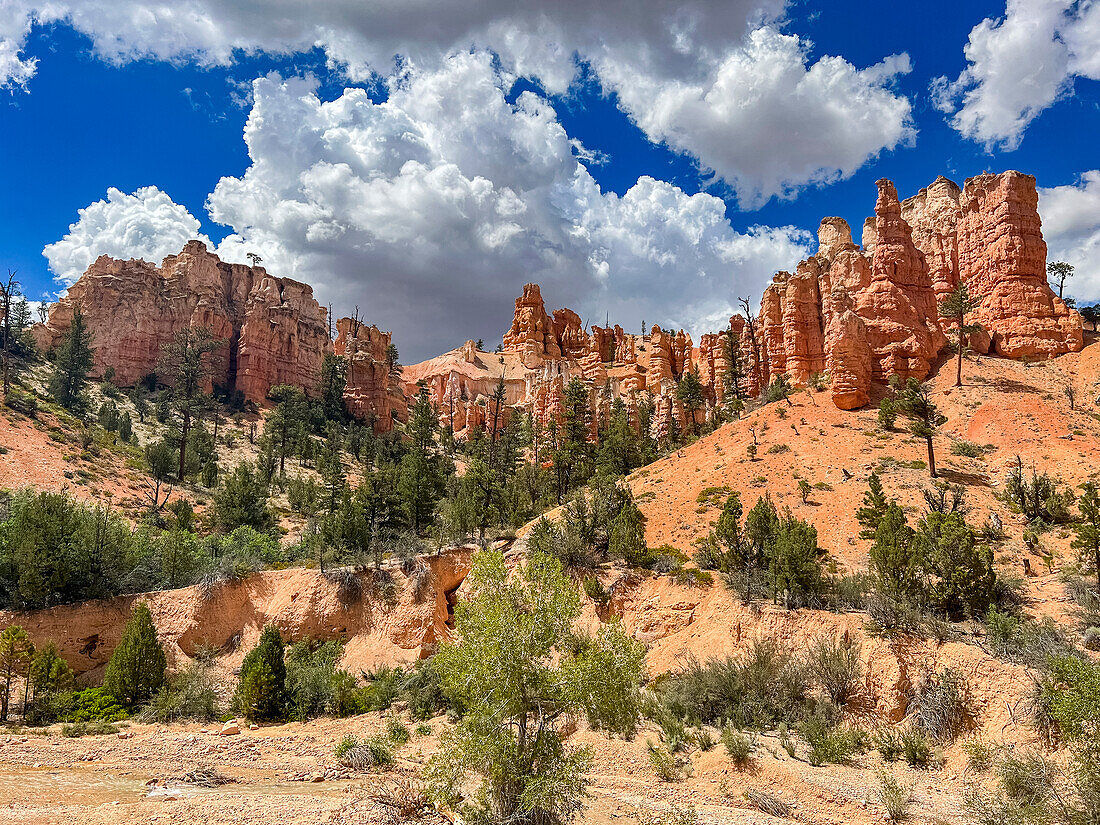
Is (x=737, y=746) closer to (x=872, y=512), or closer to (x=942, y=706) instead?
(x=942, y=706)

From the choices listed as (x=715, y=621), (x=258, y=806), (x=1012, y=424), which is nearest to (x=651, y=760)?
(x=715, y=621)

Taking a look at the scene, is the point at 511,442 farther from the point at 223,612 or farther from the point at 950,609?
the point at 950,609

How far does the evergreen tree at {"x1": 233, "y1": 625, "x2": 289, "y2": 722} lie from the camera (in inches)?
802

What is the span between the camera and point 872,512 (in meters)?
29.3

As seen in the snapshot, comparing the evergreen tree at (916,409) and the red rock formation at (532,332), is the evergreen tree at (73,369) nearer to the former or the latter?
the red rock formation at (532,332)

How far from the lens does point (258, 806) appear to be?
1173 centimetres

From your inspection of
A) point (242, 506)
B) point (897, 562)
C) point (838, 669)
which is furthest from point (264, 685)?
point (897, 562)

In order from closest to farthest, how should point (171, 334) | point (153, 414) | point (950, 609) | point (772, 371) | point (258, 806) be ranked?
1. point (258, 806)
2. point (950, 609)
3. point (772, 371)
4. point (153, 414)
5. point (171, 334)

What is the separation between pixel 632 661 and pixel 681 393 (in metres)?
54.4

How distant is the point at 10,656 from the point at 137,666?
359 cm

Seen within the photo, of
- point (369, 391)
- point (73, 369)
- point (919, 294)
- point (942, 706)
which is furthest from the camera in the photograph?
point (369, 391)

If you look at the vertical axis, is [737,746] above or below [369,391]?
below

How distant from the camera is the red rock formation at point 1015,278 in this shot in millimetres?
46250

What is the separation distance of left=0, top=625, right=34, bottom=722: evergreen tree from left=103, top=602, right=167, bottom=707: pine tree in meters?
2.43
